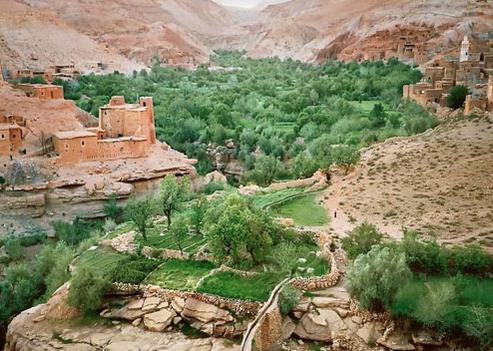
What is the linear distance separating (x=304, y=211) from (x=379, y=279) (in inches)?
254

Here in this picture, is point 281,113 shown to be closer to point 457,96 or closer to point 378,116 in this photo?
point 378,116

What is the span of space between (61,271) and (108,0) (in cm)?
7947

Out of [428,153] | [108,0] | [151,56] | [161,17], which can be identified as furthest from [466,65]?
[161,17]

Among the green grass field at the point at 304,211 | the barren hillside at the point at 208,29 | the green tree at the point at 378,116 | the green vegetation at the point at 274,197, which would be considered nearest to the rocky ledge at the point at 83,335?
the green grass field at the point at 304,211

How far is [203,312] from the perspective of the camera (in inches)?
544

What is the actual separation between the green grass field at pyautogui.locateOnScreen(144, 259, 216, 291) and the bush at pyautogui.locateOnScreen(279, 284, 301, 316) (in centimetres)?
245

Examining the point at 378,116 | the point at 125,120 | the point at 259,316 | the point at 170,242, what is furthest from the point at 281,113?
the point at 259,316

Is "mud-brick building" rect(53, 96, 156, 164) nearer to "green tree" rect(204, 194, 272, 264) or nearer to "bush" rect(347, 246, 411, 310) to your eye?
"green tree" rect(204, 194, 272, 264)

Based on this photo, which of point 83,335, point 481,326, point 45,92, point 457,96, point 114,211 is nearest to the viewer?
point 481,326

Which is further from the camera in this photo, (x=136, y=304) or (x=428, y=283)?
(x=136, y=304)

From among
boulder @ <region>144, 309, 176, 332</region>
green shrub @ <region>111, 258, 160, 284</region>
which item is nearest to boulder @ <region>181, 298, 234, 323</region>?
boulder @ <region>144, 309, 176, 332</region>

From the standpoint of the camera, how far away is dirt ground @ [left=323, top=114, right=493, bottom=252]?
16.1 meters

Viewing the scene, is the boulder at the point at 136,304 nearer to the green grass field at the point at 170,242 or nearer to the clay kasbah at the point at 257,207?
the clay kasbah at the point at 257,207

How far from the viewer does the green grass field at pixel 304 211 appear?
17.9 meters
